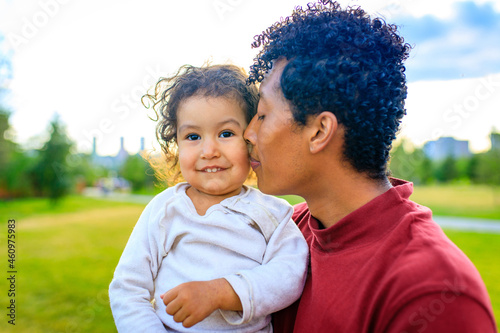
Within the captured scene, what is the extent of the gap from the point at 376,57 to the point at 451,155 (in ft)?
100

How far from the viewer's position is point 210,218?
1.85 m

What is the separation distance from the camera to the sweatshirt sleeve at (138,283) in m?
1.66

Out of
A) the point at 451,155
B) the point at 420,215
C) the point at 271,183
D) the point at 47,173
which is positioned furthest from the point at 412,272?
the point at 451,155

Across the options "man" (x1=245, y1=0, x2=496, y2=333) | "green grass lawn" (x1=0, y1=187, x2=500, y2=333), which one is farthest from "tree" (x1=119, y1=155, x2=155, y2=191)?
"man" (x1=245, y1=0, x2=496, y2=333)

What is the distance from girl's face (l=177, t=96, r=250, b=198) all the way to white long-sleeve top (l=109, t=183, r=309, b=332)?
10 cm

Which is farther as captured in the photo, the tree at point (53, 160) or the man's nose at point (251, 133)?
the tree at point (53, 160)

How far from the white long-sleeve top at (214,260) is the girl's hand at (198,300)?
0.05 meters

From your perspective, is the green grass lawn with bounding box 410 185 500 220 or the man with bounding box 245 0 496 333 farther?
the green grass lawn with bounding box 410 185 500 220

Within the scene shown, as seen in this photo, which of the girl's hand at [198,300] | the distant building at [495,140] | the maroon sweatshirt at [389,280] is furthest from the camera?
the distant building at [495,140]

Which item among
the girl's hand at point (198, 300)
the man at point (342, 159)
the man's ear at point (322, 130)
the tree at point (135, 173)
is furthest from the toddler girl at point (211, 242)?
the tree at point (135, 173)

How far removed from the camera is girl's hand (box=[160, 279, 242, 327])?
157cm

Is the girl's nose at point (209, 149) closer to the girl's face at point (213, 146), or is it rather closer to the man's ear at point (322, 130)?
the girl's face at point (213, 146)

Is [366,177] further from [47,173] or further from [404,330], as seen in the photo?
[47,173]

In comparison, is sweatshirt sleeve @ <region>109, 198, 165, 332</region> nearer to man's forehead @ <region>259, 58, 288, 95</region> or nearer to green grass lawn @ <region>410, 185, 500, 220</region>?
man's forehead @ <region>259, 58, 288, 95</region>
